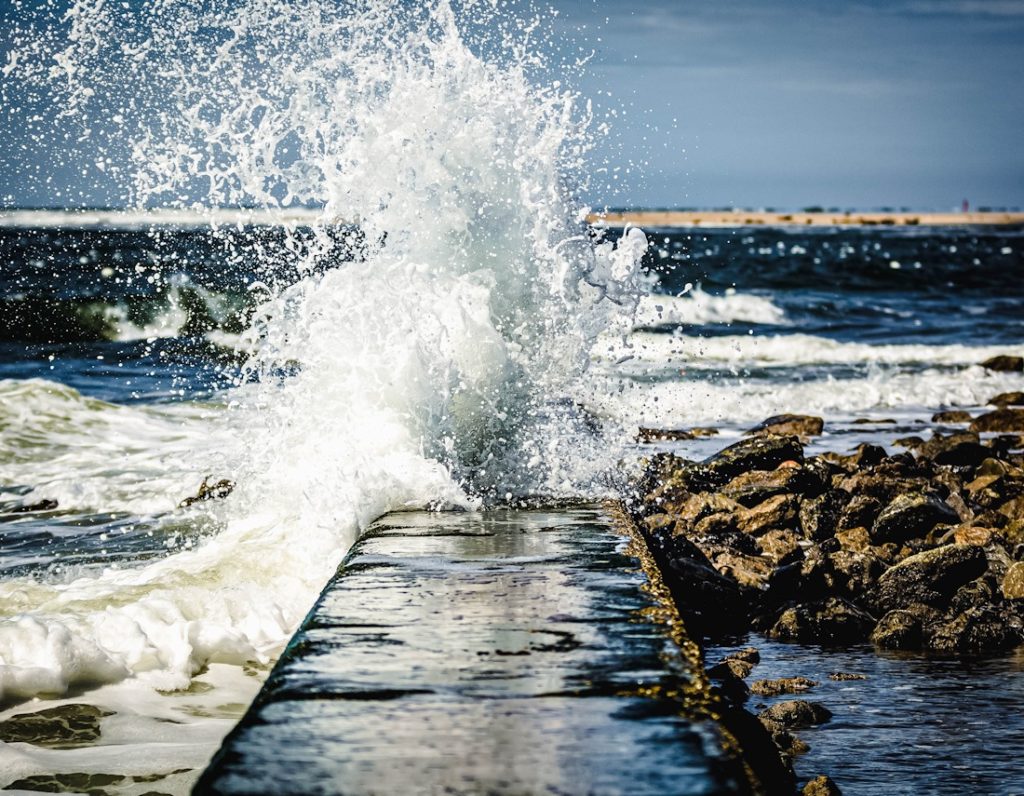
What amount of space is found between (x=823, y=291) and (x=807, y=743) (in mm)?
30984

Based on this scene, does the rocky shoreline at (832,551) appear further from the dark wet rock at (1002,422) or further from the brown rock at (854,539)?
the dark wet rock at (1002,422)

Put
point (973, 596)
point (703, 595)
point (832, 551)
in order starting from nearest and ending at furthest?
1. point (973, 596)
2. point (703, 595)
3. point (832, 551)

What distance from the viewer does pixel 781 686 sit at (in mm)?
4047

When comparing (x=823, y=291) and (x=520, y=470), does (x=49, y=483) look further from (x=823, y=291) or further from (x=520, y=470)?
(x=823, y=291)

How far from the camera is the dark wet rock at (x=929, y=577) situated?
493 centimetres

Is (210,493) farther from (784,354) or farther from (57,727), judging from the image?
(784,354)

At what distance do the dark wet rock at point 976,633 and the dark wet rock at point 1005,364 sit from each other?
497 inches

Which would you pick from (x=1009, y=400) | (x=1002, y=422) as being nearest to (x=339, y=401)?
(x=1002, y=422)

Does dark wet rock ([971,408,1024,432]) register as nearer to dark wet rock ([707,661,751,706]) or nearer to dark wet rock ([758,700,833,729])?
dark wet rock ([707,661,751,706])

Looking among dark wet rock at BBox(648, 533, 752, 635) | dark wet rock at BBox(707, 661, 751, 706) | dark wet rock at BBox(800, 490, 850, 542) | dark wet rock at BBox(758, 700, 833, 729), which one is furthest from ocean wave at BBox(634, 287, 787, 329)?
dark wet rock at BBox(758, 700, 833, 729)

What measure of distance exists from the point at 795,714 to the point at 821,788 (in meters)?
0.64

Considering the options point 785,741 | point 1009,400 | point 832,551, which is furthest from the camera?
point 1009,400

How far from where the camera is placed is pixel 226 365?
17.5 metres

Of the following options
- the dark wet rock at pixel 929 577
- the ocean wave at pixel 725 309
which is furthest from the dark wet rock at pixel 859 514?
the ocean wave at pixel 725 309
